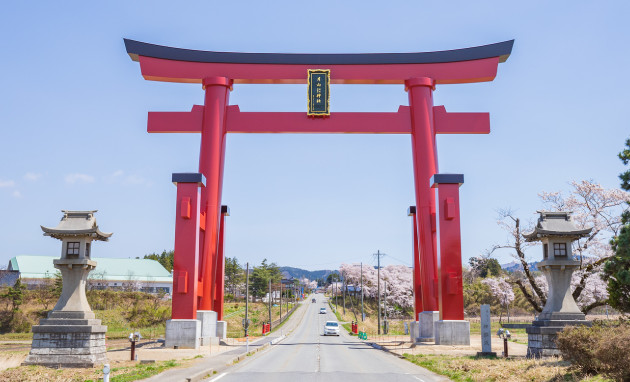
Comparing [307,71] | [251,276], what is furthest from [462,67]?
[251,276]

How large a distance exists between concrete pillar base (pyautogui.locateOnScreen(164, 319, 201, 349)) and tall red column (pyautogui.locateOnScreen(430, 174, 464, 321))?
13022 millimetres

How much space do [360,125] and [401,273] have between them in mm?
78720

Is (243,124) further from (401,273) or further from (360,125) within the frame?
(401,273)

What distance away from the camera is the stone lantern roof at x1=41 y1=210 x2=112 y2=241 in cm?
2039

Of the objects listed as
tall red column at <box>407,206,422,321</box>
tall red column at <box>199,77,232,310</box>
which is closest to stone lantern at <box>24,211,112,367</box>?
tall red column at <box>199,77,232,310</box>

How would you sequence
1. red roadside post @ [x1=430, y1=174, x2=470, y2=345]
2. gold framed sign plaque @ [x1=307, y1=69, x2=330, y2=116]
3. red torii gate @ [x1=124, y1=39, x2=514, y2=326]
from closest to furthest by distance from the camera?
red roadside post @ [x1=430, y1=174, x2=470, y2=345]
red torii gate @ [x1=124, y1=39, x2=514, y2=326]
gold framed sign plaque @ [x1=307, y1=69, x2=330, y2=116]

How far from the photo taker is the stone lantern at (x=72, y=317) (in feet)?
62.1

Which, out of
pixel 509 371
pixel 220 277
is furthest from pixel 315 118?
pixel 509 371

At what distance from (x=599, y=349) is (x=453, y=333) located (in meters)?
17.6

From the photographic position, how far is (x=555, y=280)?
19953 millimetres

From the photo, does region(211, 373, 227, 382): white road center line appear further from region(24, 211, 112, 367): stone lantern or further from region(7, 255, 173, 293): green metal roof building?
region(7, 255, 173, 293): green metal roof building

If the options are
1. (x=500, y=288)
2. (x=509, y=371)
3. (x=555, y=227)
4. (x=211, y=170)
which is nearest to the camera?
(x=509, y=371)

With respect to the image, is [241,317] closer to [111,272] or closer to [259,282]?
[111,272]

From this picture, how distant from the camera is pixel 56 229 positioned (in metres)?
20.4
